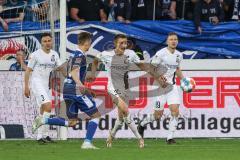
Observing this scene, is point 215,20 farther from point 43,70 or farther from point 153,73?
point 43,70

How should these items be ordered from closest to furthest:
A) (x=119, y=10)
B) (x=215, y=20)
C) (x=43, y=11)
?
(x=43, y=11) → (x=215, y=20) → (x=119, y=10)

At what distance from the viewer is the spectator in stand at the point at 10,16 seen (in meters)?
21.7

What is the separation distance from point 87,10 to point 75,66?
213 inches

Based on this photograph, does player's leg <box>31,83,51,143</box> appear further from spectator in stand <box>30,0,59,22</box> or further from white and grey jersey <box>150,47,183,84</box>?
spectator in stand <box>30,0,59,22</box>

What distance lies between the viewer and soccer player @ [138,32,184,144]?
19094mm

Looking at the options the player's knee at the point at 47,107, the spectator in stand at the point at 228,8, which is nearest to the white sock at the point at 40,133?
the player's knee at the point at 47,107

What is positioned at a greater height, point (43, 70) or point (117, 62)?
point (117, 62)

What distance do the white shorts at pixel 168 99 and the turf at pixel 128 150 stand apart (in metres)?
0.76

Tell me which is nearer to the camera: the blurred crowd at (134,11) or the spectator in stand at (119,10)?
the blurred crowd at (134,11)

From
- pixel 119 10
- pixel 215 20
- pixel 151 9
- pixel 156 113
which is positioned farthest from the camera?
pixel 151 9

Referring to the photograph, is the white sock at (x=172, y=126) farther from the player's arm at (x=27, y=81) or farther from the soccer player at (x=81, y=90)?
the player's arm at (x=27, y=81)

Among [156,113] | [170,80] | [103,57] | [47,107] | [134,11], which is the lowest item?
[156,113]

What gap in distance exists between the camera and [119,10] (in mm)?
22453

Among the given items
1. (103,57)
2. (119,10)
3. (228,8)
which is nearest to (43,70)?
(103,57)
